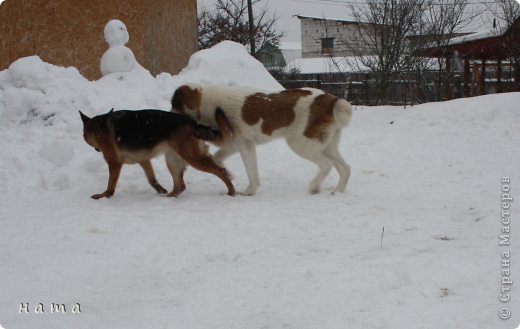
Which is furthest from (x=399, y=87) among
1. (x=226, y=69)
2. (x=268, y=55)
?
(x=268, y=55)

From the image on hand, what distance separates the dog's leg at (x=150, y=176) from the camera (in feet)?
25.6

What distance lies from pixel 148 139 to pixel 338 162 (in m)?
2.45

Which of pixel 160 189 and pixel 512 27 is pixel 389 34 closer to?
pixel 512 27

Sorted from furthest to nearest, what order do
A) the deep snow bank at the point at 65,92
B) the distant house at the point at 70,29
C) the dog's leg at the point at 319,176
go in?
the distant house at the point at 70,29
the deep snow bank at the point at 65,92
the dog's leg at the point at 319,176

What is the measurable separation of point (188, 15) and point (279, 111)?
9.64 meters

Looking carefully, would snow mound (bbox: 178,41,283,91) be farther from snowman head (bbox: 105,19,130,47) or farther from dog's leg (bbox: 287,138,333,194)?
dog's leg (bbox: 287,138,333,194)

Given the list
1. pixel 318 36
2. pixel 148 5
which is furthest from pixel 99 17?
pixel 318 36

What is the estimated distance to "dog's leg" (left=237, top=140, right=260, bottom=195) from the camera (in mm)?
7637

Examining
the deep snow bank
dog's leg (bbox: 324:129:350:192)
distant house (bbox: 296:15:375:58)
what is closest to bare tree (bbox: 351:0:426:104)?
the deep snow bank

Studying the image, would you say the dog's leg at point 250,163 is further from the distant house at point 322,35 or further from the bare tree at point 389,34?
the distant house at point 322,35

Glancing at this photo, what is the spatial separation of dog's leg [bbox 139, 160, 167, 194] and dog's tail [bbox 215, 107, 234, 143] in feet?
3.50

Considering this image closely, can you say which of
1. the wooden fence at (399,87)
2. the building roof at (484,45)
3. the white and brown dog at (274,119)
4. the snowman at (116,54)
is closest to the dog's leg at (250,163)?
the white and brown dog at (274,119)

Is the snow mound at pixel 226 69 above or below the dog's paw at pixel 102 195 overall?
above

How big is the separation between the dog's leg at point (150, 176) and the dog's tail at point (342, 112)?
2.45m
